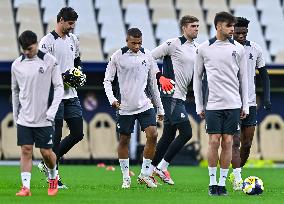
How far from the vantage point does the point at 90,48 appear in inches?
1093

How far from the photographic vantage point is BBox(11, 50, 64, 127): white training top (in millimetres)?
12922

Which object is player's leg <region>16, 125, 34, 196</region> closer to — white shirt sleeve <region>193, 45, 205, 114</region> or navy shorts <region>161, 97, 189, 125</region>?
white shirt sleeve <region>193, 45, 205, 114</region>

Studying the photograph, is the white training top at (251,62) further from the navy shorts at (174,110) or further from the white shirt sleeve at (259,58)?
the navy shorts at (174,110)

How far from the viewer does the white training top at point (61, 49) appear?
14.8m

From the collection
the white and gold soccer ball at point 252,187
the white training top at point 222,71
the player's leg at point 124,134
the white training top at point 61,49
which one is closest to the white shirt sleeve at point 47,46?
the white training top at point 61,49

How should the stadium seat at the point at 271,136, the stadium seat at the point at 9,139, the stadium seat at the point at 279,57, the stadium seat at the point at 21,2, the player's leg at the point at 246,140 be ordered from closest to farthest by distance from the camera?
the player's leg at the point at 246,140
the stadium seat at the point at 9,139
the stadium seat at the point at 271,136
the stadium seat at the point at 279,57
the stadium seat at the point at 21,2

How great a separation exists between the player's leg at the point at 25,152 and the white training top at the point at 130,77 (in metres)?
2.28

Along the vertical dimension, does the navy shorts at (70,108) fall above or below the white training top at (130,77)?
below

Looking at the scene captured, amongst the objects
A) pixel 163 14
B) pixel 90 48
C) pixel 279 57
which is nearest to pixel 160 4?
pixel 163 14

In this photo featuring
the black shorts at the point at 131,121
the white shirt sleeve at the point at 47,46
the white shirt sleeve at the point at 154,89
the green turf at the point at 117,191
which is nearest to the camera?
the green turf at the point at 117,191

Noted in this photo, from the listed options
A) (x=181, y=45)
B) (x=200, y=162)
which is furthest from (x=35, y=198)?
(x=200, y=162)

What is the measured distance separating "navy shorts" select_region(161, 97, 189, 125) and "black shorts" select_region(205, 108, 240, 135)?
8.97ft

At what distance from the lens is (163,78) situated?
15398mm

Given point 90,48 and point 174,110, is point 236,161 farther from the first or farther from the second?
point 90,48
